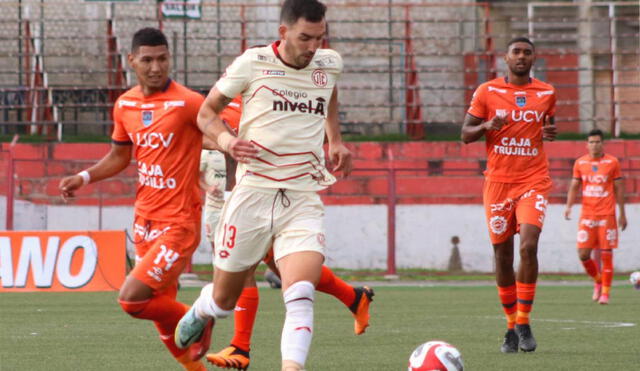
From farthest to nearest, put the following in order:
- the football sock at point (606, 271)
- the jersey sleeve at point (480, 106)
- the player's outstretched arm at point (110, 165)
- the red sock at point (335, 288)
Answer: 1. the football sock at point (606, 271)
2. the jersey sleeve at point (480, 106)
3. the red sock at point (335, 288)
4. the player's outstretched arm at point (110, 165)

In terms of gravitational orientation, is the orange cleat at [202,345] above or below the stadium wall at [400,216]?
above

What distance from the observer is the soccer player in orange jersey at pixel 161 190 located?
6.90 meters

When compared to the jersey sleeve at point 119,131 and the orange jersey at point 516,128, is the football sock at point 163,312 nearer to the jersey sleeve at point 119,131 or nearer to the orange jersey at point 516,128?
the jersey sleeve at point 119,131

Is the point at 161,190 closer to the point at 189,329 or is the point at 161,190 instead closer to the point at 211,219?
the point at 189,329

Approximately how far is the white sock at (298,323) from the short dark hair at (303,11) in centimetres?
145

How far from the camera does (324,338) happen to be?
10.0 metres

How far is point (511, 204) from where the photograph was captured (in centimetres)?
941

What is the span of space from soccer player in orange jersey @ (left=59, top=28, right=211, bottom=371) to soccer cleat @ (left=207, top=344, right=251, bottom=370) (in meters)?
0.12

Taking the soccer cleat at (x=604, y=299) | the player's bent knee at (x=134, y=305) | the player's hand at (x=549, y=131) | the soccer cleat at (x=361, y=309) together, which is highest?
the player's hand at (x=549, y=131)

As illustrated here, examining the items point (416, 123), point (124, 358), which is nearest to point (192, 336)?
point (124, 358)

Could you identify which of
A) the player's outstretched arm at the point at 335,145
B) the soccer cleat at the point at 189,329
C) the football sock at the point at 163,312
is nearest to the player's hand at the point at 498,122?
the player's outstretched arm at the point at 335,145

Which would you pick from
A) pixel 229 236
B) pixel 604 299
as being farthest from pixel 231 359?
pixel 604 299

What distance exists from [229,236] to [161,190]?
0.78 m

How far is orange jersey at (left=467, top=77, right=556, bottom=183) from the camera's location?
9422 millimetres
